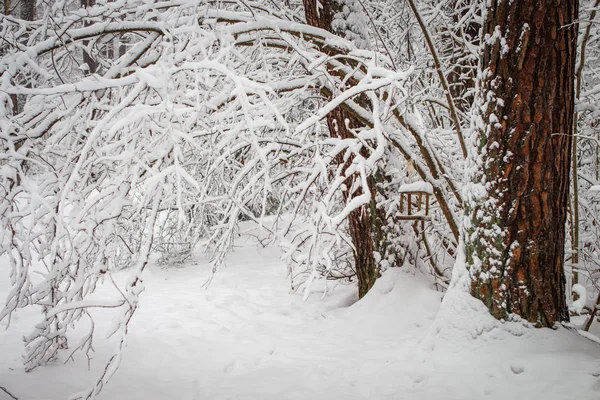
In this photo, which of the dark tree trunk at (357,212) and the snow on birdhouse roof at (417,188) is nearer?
the snow on birdhouse roof at (417,188)

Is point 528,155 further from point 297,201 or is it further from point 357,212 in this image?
point 357,212

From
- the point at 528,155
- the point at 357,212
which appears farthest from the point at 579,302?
the point at 357,212

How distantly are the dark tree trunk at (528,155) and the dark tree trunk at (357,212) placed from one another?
1.43m

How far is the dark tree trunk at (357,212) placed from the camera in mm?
3734

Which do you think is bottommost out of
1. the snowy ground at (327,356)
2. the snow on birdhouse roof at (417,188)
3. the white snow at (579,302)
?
the snowy ground at (327,356)

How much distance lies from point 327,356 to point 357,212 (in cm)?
145

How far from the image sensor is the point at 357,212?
397 cm

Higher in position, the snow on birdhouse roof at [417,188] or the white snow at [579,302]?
the snow on birdhouse roof at [417,188]

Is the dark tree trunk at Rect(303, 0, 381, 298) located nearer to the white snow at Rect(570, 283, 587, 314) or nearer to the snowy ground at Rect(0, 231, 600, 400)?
the snowy ground at Rect(0, 231, 600, 400)

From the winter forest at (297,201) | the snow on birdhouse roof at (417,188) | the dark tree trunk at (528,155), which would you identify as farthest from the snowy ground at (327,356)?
the snow on birdhouse roof at (417,188)

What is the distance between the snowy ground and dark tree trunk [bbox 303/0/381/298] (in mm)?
244

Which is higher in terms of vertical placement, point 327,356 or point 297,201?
point 297,201

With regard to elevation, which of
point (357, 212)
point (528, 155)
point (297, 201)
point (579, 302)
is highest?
point (528, 155)

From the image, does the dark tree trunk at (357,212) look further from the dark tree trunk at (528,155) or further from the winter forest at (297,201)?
the dark tree trunk at (528,155)
